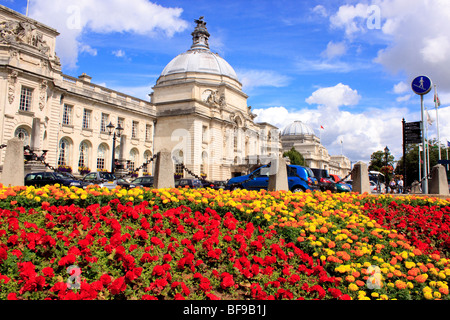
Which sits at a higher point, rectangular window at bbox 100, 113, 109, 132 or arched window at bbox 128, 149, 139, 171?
rectangular window at bbox 100, 113, 109, 132

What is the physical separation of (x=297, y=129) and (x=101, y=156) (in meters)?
81.1

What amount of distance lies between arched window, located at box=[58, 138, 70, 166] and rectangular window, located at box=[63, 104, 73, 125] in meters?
1.91

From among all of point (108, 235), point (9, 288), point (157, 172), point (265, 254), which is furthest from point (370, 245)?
point (157, 172)

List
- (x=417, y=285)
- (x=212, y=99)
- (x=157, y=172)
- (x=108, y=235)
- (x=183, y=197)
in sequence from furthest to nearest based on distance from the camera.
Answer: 1. (x=212, y=99)
2. (x=157, y=172)
3. (x=183, y=197)
4. (x=108, y=235)
5. (x=417, y=285)

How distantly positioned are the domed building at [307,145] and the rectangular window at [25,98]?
77.7 metres

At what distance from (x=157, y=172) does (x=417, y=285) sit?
7.62m

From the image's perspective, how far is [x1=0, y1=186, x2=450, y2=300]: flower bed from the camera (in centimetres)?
396

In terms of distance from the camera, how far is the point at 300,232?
5730 millimetres

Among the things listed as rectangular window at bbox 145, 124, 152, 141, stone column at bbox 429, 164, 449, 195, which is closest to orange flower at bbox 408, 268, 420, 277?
stone column at bbox 429, 164, 449, 195

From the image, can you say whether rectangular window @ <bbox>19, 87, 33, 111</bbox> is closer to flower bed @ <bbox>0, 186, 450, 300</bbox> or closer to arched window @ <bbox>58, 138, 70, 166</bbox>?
arched window @ <bbox>58, 138, 70, 166</bbox>

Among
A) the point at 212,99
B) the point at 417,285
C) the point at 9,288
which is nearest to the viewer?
the point at 9,288

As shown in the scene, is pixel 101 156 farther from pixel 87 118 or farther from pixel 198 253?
pixel 198 253
